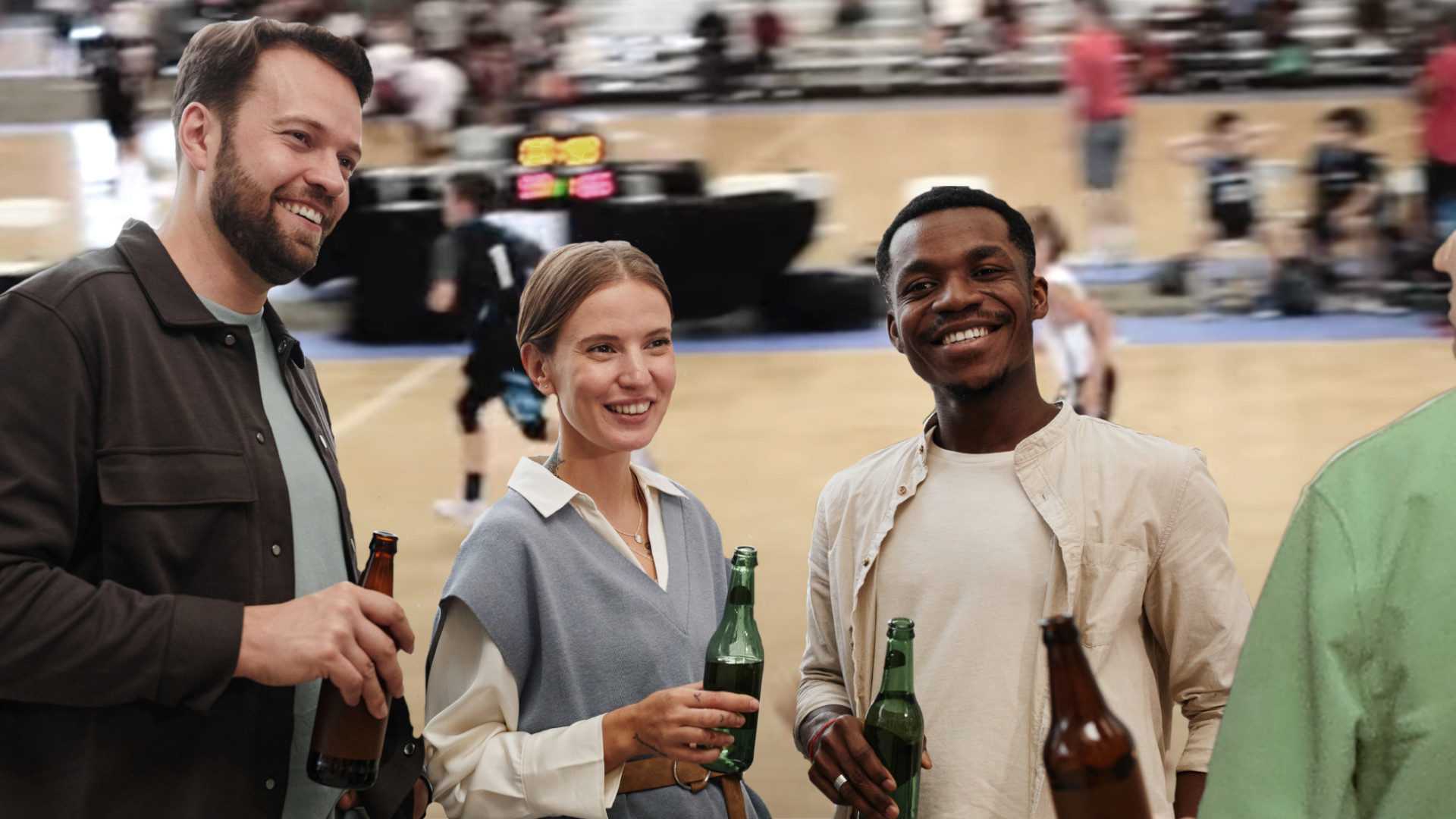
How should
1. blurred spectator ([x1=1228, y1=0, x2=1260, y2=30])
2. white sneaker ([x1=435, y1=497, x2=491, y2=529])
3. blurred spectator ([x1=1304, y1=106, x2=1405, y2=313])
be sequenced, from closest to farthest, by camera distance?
white sneaker ([x1=435, y1=497, x2=491, y2=529]) < blurred spectator ([x1=1304, y1=106, x2=1405, y2=313]) < blurred spectator ([x1=1228, y1=0, x2=1260, y2=30])

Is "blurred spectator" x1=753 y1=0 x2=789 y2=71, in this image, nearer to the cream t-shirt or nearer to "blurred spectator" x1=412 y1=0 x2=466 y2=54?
"blurred spectator" x1=412 y1=0 x2=466 y2=54

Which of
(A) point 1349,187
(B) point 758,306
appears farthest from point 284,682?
(A) point 1349,187

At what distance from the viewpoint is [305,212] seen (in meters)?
1.95

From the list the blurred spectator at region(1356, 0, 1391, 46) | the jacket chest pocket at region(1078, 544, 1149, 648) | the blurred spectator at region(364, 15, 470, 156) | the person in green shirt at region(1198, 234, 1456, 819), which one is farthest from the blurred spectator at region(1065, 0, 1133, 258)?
the person in green shirt at region(1198, 234, 1456, 819)

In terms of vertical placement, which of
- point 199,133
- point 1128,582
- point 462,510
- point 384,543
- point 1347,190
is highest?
point 199,133

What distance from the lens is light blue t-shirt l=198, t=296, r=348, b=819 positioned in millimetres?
1945

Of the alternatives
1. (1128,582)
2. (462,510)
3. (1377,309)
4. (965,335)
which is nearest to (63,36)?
(462,510)

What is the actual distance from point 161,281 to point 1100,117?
11.1 meters

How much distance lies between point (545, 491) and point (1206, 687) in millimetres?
900

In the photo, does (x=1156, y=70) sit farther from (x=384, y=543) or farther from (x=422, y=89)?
(x=384, y=543)

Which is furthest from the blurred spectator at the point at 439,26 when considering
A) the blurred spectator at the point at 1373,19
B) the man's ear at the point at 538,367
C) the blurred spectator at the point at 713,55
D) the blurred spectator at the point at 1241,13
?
the man's ear at the point at 538,367

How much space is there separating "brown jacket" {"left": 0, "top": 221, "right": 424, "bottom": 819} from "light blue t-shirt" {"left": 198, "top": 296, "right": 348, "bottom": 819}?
3cm

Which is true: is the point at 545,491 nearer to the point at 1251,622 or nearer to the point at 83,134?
the point at 1251,622

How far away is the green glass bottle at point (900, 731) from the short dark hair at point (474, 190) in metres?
5.35
